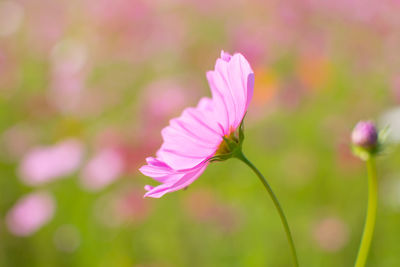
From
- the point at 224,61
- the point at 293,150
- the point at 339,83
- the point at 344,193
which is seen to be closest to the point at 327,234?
the point at 344,193

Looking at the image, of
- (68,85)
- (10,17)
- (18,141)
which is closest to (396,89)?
(68,85)

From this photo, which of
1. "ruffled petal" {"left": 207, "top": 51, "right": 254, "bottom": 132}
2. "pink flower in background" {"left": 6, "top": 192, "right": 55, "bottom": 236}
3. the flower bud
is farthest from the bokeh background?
"ruffled petal" {"left": 207, "top": 51, "right": 254, "bottom": 132}

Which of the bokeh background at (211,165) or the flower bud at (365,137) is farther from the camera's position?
the bokeh background at (211,165)

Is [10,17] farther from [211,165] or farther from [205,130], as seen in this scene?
[205,130]

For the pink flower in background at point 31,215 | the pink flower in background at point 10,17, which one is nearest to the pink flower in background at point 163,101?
the pink flower in background at point 31,215

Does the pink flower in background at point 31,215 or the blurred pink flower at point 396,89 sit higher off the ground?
the blurred pink flower at point 396,89

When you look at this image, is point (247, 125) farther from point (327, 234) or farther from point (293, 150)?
point (327, 234)

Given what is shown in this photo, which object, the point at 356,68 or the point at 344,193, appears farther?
the point at 356,68

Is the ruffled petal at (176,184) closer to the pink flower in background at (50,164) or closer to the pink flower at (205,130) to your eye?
the pink flower at (205,130)
